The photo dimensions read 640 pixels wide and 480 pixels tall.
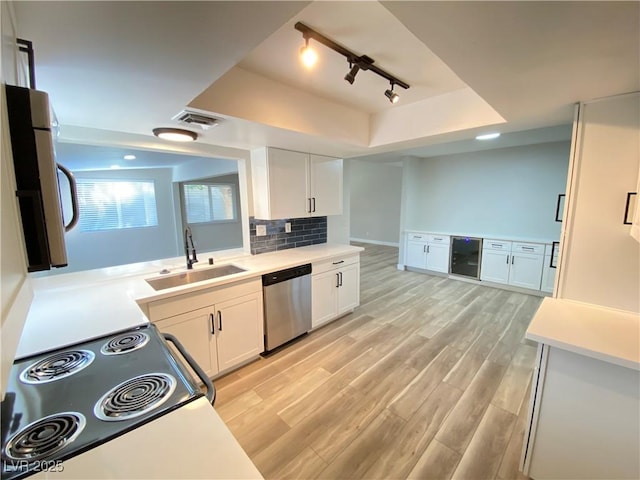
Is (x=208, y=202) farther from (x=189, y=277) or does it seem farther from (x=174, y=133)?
(x=174, y=133)

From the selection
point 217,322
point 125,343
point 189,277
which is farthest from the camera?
point 189,277

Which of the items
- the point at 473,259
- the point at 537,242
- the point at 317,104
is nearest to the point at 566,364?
the point at 317,104

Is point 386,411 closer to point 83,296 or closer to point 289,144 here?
point 83,296

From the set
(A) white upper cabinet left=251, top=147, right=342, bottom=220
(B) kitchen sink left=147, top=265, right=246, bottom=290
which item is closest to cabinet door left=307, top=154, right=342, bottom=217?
(A) white upper cabinet left=251, top=147, right=342, bottom=220

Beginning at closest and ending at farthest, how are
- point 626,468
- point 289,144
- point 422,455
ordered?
point 626,468, point 422,455, point 289,144

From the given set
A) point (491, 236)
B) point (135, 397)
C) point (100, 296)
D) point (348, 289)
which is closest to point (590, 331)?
point (135, 397)

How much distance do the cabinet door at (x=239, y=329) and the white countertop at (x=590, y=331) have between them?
2.04 m

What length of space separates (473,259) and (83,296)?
5.37 meters

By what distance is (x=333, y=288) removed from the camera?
3.24 m

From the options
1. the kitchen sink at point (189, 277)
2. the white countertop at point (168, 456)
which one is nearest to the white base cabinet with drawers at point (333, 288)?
the kitchen sink at point (189, 277)

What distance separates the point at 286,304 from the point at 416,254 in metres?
3.68

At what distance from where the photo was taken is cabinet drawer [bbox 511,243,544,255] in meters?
4.08

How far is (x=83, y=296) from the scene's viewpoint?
6.04ft

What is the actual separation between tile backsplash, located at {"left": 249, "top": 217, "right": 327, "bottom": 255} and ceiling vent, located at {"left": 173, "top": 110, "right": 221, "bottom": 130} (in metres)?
1.27
